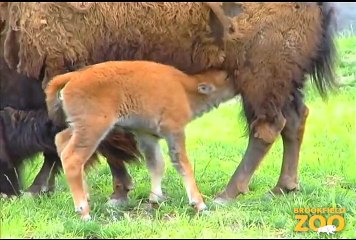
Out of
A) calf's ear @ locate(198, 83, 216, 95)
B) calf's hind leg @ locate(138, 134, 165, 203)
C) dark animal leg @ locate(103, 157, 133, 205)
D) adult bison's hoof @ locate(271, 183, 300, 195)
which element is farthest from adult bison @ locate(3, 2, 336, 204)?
dark animal leg @ locate(103, 157, 133, 205)

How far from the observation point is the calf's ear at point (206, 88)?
5332 millimetres

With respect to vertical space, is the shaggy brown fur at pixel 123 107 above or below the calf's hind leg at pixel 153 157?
above

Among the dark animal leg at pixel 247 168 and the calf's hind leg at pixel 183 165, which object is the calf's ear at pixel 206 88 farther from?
the dark animal leg at pixel 247 168

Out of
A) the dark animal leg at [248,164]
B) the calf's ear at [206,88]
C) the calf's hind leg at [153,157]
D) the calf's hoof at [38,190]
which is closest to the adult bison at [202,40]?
the dark animal leg at [248,164]

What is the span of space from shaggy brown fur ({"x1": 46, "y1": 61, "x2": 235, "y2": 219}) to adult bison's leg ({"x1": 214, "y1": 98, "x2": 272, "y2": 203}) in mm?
525

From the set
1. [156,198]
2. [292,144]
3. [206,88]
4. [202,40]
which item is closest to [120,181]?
[156,198]

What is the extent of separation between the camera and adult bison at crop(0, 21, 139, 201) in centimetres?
577

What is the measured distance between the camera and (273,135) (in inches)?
221

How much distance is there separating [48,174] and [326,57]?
2.15 m

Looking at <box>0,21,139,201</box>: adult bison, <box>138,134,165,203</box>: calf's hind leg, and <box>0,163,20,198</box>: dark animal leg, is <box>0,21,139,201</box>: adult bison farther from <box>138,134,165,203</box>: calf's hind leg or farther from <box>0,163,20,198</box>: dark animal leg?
<box>138,134,165,203</box>: calf's hind leg

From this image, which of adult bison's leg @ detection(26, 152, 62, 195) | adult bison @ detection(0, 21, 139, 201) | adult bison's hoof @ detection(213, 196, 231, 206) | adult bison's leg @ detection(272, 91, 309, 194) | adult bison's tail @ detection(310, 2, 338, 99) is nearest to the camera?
adult bison's hoof @ detection(213, 196, 231, 206)

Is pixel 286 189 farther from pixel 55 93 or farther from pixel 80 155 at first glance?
pixel 55 93

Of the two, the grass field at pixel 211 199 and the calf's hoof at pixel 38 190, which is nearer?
the grass field at pixel 211 199

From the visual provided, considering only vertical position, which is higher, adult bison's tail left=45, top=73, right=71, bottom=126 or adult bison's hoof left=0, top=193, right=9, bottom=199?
adult bison's tail left=45, top=73, right=71, bottom=126
